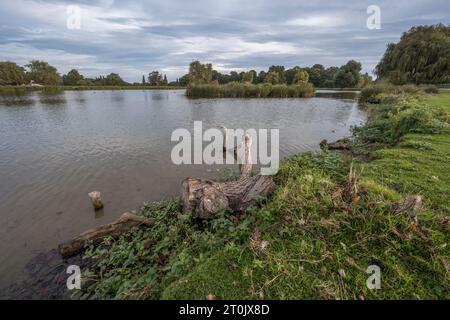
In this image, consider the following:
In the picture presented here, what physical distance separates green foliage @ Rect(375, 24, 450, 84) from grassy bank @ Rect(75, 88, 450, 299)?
1637 inches

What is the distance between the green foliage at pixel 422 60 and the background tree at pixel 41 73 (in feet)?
328

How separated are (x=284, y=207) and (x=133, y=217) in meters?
3.13

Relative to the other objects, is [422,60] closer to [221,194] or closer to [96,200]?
[221,194]

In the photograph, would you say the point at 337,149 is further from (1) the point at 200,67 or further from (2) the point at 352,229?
(1) the point at 200,67

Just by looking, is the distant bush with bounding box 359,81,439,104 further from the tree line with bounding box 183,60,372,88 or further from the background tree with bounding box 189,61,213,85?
the background tree with bounding box 189,61,213,85

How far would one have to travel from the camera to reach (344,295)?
2209mm

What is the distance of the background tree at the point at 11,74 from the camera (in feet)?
223

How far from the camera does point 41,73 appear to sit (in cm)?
7669
